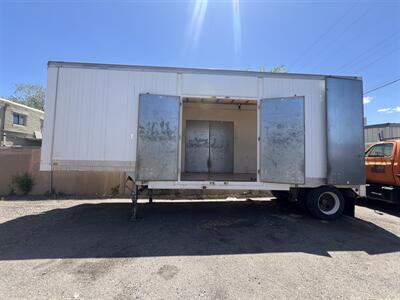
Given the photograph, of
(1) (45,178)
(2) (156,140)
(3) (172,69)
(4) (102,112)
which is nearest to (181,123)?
(2) (156,140)

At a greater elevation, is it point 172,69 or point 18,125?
point 18,125

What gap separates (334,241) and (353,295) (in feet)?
6.81

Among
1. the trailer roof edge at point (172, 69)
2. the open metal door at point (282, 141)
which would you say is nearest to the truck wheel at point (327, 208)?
the open metal door at point (282, 141)

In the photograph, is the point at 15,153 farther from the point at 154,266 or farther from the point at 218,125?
the point at 154,266

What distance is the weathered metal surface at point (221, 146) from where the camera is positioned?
10.5 metres

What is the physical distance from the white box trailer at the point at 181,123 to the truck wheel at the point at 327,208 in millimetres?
24

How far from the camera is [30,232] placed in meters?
5.43

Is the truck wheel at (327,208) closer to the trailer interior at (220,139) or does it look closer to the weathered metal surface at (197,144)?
the trailer interior at (220,139)

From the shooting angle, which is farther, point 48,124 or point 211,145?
point 211,145

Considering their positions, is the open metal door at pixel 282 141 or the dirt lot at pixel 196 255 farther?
the open metal door at pixel 282 141

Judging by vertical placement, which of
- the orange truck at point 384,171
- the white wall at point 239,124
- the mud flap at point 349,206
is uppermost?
the white wall at point 239,124

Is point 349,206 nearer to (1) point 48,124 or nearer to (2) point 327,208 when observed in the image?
(2) point 327,208

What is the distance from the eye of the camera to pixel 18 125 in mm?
19453

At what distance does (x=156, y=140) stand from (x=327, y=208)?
15.8ft
